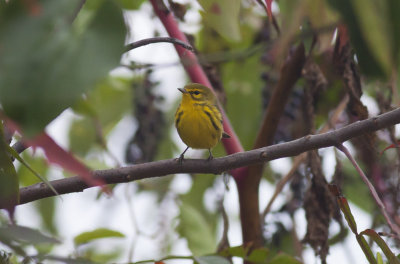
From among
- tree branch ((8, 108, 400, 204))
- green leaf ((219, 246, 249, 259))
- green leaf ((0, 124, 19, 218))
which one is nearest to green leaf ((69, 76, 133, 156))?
green leaf ((219, 246, 249, 259))

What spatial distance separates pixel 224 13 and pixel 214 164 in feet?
0.88

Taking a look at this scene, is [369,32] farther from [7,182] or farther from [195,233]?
[195,233]

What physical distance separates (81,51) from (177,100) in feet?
6.76

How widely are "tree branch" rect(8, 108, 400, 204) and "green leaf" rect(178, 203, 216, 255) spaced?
2.11 feet

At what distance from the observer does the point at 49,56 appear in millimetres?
384

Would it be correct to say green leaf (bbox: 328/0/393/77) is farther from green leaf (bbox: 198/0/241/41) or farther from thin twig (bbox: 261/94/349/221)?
thin twig (bbox: 261/94/349/221)

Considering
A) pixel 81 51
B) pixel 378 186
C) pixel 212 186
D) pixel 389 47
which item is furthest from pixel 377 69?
pixel 212 186

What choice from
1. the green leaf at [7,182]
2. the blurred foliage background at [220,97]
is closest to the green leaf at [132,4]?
the blurred foliage background at [220,97]

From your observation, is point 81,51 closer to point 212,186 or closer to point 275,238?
point 275,238

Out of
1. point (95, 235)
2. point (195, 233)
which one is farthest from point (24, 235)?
point (195, 233)

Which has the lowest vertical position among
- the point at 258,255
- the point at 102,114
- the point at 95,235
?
the point at 258,255

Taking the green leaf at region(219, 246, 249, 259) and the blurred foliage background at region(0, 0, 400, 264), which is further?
the green leaf at region(219, 246, 249, 259)

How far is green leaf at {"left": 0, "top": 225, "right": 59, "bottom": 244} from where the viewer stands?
621 millimetres

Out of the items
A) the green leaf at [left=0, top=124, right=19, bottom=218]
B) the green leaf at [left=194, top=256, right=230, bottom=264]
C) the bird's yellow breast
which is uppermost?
the bird's yellow breast
